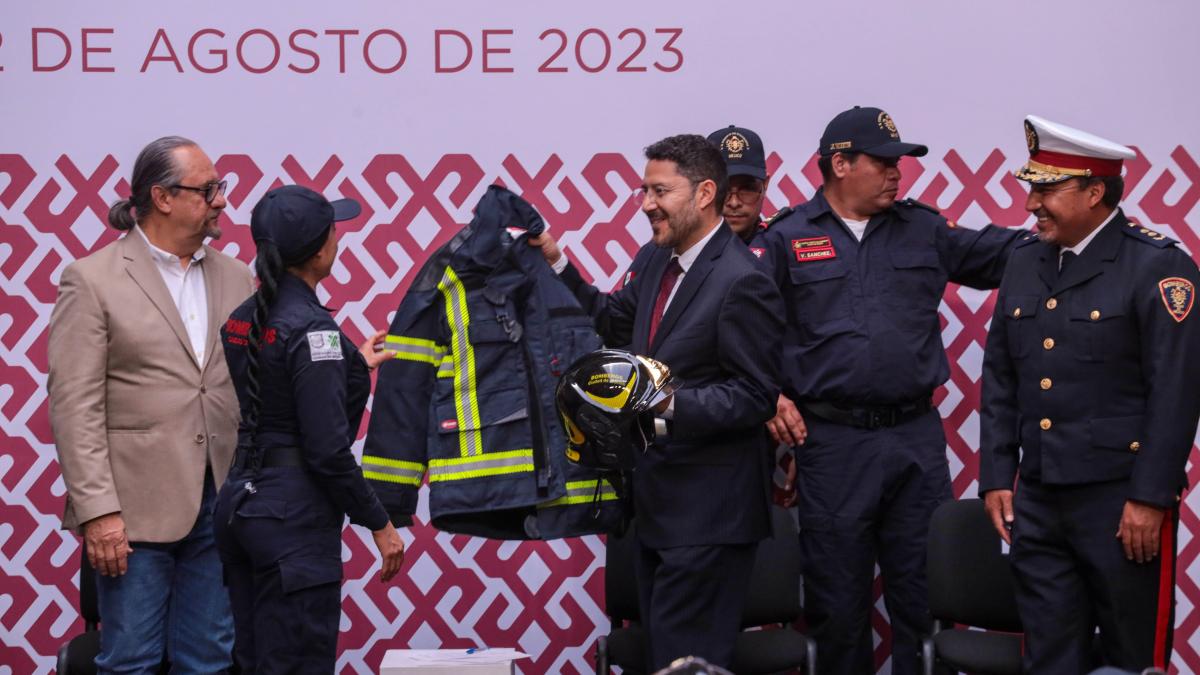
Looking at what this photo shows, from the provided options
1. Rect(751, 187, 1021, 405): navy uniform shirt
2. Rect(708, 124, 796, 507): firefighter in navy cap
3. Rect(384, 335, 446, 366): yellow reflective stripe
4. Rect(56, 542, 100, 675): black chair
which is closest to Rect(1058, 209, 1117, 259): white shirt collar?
Rect(751, 187, 1021, 405): navy uniform shirt

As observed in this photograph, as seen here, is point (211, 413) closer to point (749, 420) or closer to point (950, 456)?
point (749, 420)

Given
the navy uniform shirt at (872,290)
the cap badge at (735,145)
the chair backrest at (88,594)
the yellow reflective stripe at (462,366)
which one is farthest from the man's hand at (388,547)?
the cap badge at (735,145)

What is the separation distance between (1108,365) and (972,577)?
2.96ft

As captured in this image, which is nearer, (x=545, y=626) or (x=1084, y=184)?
(x=1084, y=184)

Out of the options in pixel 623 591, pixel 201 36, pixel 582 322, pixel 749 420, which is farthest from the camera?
pixel 201 36

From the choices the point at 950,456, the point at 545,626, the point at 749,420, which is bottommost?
the point at 545,626

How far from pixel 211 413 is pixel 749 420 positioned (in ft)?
5.16

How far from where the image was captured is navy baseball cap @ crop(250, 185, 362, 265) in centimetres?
378

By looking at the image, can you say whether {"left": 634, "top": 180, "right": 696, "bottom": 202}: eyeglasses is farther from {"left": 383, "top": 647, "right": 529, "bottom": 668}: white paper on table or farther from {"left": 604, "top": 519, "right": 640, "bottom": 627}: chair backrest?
{"left": 383, "top": 647, "right": 529, "bottom": 668}: white paper on table

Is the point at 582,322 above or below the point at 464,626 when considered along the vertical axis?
above

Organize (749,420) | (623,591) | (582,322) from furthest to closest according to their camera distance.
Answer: (623,591), (582,322), (749,420)

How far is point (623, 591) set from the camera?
473cm

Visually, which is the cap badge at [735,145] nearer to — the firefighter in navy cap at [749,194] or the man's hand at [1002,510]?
the firefighter in navy cap at [749,194]

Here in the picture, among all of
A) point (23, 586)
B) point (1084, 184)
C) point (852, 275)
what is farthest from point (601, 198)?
point (23, 586)
